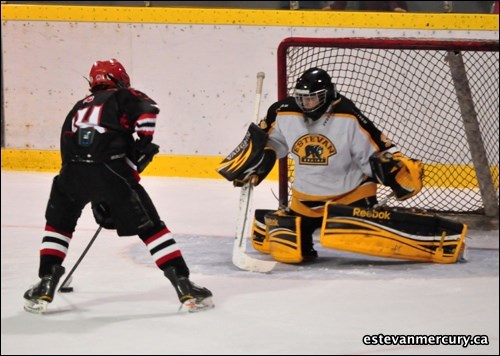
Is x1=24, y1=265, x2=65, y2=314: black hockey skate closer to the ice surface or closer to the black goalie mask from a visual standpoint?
the ice surface

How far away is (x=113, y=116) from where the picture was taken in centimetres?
422

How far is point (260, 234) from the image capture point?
5328 mm

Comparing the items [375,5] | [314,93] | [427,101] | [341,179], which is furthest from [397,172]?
[375,5]

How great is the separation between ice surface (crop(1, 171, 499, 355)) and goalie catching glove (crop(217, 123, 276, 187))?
0.37 metres

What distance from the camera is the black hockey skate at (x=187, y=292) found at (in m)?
4.23

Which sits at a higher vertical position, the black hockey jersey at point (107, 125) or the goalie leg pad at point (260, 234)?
the black hockey jersey at point (107, 125)

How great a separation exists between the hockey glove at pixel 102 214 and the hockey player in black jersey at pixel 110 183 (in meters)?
0.08

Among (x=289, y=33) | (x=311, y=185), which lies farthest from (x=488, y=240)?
(x=289, y=33)

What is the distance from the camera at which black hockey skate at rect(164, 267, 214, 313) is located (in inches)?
166

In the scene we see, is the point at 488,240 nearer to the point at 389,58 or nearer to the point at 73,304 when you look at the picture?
the point at 389,58

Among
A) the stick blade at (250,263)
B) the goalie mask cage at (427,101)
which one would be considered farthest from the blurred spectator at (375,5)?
the stick blade at (250,263)

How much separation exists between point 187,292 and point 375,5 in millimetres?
3582

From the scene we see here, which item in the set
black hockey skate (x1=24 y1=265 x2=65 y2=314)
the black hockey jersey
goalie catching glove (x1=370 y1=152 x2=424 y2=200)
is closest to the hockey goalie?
goalie catching glove (x1=370 y1=152 x2=424 y2=200)

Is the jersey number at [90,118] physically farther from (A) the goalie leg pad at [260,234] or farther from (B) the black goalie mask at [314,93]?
(A) the goalie leg pad at [260,234]
